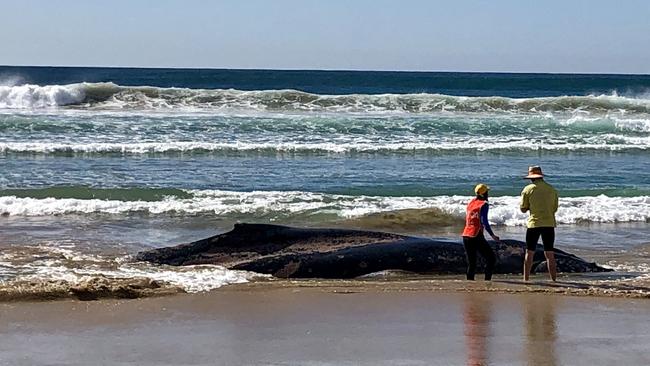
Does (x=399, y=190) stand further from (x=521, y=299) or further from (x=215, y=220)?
(x=521, y=299)

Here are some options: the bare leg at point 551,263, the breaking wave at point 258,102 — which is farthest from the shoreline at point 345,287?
the breaking wave at point 258,102

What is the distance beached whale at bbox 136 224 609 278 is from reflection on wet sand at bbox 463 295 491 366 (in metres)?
2.11

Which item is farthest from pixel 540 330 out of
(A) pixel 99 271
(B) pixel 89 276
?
(A) pixel 99 271

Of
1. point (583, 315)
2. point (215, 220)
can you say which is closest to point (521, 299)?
point (583, 315)

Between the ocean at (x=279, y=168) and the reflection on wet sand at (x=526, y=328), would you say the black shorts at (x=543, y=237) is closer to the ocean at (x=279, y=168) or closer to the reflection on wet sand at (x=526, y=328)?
the ocean at (x=279, y=168)

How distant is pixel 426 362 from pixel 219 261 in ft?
17.0

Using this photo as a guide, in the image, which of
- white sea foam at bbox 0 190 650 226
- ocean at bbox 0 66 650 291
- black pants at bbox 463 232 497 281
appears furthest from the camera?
white sea foam at bbox 0 190 650 226

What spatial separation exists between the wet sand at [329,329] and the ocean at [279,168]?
5.20 ft

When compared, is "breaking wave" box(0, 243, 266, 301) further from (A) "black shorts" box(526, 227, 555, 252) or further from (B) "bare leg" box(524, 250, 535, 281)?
(A) "black shorts" box(526, 227, 555, 252)

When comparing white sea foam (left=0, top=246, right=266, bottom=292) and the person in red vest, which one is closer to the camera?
white sea foam (left=0, top=246, right=266, bottom=292)

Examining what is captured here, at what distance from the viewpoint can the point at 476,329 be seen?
28.0 ft

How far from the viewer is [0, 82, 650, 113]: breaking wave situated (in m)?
40.4

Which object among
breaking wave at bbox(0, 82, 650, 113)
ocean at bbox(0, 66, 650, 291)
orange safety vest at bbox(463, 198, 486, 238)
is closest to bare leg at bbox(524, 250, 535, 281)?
orange safety vest at bbox(463, 198, 486, 238)

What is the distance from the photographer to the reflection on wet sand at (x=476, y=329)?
7535mm
